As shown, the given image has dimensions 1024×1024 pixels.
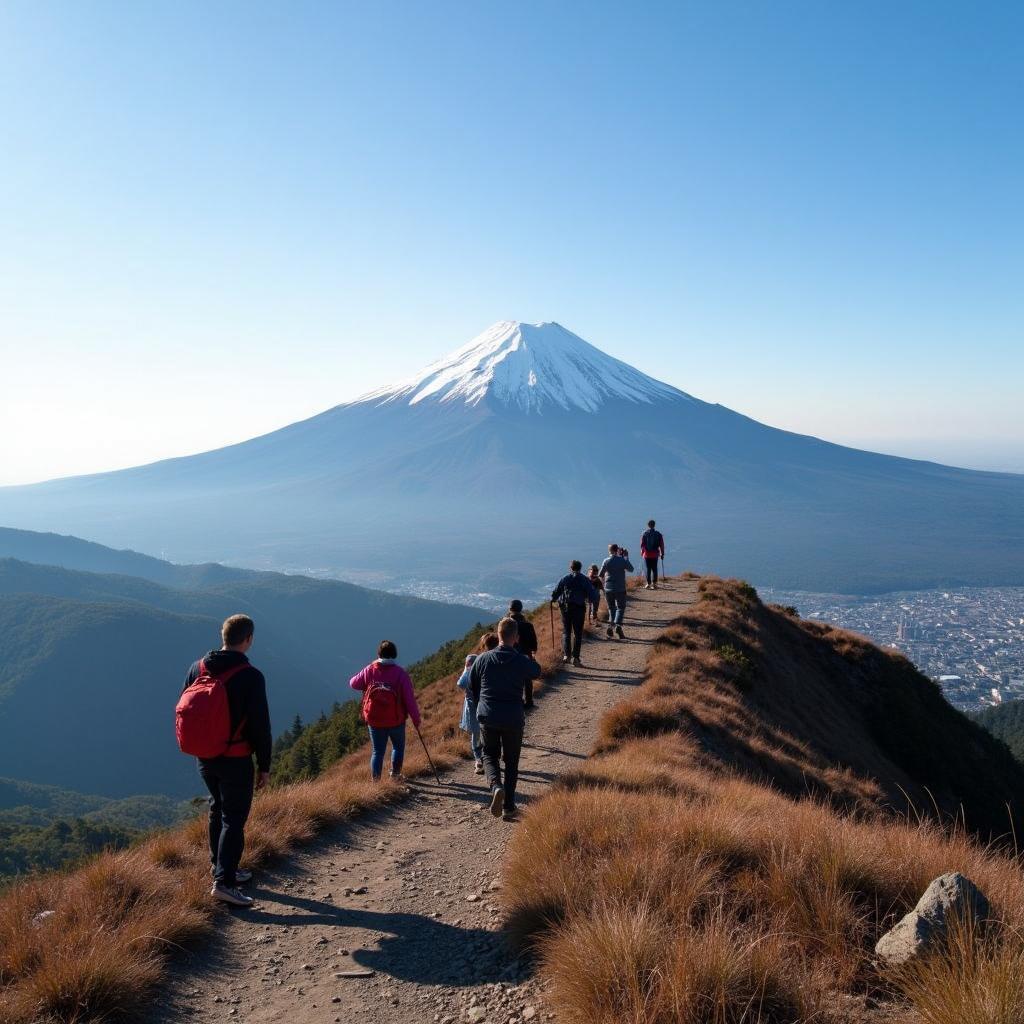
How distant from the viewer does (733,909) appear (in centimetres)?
392

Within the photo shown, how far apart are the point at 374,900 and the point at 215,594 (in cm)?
20805

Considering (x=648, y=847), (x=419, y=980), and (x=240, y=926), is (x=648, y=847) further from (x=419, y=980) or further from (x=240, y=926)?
(x=240, y=926)

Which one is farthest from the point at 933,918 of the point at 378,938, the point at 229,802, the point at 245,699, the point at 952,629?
the point at 952,629

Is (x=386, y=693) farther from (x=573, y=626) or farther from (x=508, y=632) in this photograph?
(x=573, y=626)

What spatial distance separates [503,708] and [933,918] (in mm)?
4240

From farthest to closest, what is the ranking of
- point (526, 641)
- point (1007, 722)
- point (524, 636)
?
point (1007, 722)
point (524, 636)
point (526, 641)

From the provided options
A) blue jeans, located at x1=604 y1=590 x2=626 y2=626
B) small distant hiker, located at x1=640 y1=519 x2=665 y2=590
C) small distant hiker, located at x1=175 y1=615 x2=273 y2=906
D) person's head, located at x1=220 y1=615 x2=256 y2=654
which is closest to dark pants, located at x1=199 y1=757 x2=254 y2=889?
small distant hiker, located at x1=175 y1=615 x2=273 y2=906

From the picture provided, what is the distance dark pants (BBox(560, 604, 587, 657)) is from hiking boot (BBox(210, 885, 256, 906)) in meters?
10.1

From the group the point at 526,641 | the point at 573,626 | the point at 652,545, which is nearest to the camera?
the point at 526,641

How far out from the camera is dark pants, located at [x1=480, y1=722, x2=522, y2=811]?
717 centimetres

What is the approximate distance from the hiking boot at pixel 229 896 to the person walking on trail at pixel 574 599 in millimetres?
9346

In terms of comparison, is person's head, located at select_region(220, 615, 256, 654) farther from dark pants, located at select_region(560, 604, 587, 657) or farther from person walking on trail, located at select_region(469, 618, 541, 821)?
dark pants, located at select_region(560, 604, 587, 657)

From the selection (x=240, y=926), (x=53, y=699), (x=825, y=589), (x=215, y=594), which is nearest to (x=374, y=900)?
(x=240, y=926)

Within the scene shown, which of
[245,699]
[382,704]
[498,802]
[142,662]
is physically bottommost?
[142,662]
